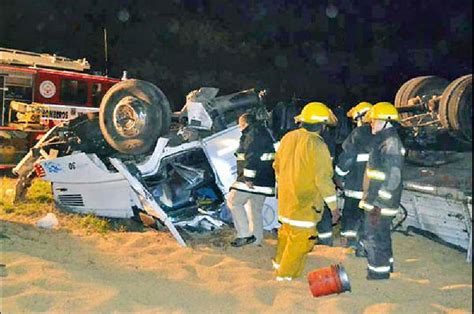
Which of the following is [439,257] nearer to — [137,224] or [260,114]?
[260,114]

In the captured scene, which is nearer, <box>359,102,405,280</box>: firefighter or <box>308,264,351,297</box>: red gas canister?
<box>308,264,351,297</box>: red gas canister

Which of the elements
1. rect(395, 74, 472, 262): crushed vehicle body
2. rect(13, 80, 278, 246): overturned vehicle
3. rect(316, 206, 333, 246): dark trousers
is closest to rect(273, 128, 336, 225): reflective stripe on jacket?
rect(316, 206, 333, 246): dark trousers

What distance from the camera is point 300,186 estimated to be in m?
4.69

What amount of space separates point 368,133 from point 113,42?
2368 cm

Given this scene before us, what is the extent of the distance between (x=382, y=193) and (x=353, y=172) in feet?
3.02

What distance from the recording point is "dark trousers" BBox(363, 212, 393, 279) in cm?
470

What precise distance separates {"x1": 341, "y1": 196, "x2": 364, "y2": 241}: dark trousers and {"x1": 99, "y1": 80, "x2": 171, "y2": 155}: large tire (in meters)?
2.16

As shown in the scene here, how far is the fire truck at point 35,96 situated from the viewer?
1066cm

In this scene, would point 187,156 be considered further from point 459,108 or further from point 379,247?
point 459,108

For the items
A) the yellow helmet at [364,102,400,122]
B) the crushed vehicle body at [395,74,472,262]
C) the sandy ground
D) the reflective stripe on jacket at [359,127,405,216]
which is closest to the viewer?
the sandy ground

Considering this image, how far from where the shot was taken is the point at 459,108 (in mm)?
5734

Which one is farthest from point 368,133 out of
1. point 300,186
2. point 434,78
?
point 434,78

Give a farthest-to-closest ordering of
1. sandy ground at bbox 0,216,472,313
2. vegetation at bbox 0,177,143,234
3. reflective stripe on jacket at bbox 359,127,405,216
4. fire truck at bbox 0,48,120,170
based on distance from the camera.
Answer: fire truck at bbox 0,48,120,170, vegetation at bbox 0,177,143,234, reflective stripe on jacket at bbox 359,127,405,216, sandy ground at bbox 0,216,472,313

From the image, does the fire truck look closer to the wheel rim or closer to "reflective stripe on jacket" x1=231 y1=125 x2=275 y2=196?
the wheel rim
